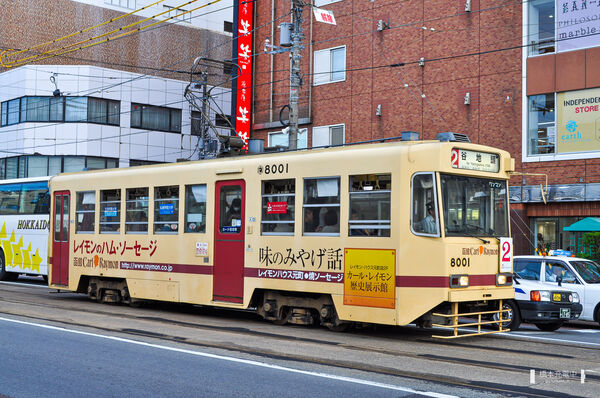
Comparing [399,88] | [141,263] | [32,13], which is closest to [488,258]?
[141,263]

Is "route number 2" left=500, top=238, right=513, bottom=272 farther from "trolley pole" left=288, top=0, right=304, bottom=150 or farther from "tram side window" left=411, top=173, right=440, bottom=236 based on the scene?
"trolley pole" left=288, top=0, right=304, bottom=150

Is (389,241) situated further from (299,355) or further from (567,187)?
(567,187)

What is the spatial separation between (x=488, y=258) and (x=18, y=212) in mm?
18908

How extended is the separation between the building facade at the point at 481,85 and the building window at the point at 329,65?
43 mm

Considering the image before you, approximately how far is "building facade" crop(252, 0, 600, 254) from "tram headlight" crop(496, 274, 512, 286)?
10.8m

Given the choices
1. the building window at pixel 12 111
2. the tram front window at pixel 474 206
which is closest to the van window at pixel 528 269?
the tram front window at pixel 474 206

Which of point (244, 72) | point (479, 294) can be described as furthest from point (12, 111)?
point (479, 294)

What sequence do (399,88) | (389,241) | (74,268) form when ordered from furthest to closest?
(399,88) < (74,268) < (389,241)

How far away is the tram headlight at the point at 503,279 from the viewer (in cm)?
1178

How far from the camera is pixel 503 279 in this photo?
11.9 meters

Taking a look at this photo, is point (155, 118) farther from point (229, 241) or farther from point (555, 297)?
point (555, 297)

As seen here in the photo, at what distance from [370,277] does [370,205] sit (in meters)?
1.16

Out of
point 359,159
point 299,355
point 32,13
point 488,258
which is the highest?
point 32,13

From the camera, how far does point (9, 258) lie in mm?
26109
